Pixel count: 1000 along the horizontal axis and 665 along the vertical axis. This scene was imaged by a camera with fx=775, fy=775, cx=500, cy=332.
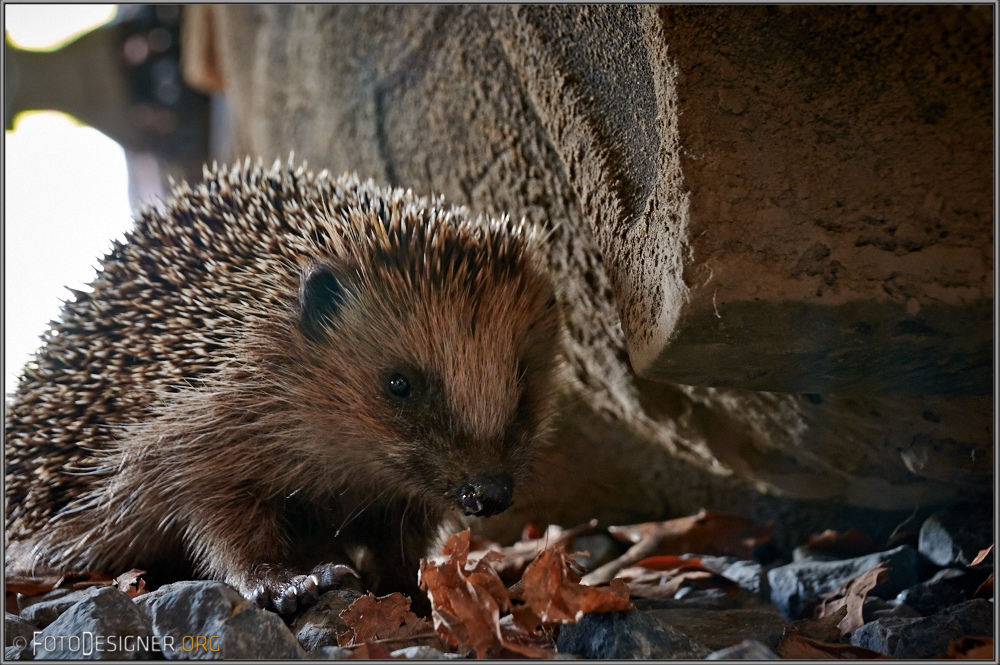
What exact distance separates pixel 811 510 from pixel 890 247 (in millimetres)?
2275

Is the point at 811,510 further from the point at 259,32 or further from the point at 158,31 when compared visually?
the point at 158,31

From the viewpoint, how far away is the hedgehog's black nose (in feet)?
9.39

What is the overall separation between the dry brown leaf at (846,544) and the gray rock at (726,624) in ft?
2.76

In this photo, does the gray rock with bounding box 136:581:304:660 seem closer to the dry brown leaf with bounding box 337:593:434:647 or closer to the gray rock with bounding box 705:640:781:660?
the dry brown leaf with bounding box 337:593:434:647

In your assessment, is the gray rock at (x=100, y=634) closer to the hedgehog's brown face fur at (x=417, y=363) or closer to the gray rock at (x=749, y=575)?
the hedgehog's brown face fur at (x=417, y=363)

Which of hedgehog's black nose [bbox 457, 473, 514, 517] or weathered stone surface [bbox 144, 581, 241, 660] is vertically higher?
hedgehog's black nose [bbox 457, 473, 514, 517]

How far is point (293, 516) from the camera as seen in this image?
3.41m

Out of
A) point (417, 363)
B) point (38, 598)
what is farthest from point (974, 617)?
point (38, 598)

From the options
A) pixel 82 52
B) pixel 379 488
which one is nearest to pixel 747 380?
pixel 379 488

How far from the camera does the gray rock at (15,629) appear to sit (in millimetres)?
2334

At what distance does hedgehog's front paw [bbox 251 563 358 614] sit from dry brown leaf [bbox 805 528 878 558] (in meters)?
2.43

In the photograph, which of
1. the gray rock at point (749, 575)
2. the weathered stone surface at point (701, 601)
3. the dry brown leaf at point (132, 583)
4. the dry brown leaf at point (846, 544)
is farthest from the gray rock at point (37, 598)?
the dry brown leaf at point (846, 544)

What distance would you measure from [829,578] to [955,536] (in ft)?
1.98

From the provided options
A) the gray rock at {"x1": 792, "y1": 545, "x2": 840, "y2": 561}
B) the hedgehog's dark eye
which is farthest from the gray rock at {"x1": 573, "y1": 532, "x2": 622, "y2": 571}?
the hedgehog's dark eye
